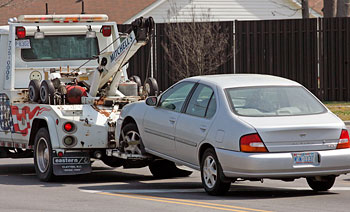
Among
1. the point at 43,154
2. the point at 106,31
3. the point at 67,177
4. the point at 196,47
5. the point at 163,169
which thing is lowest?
the point at 67,177

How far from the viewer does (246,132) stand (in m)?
9.86

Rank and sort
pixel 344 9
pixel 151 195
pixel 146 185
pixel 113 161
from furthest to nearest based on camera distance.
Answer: pixel 344 9, pixel 113 161, pixel 146 185, pixel 151 195

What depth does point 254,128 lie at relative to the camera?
32.4ft

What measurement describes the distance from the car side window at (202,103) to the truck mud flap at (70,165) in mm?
2077

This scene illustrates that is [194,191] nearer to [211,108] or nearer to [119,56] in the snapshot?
[211,108]

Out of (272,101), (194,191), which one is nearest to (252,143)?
(272,101)

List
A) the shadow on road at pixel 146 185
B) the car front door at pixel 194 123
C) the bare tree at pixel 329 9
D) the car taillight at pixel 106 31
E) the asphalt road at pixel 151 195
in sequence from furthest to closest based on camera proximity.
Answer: the bare tree at pixel 329 9
the car taillight at pixel 106 31
the shadow on road at pixel 146 185
the car front door at pixel 194 123
the asphalt road at pixel 151 195

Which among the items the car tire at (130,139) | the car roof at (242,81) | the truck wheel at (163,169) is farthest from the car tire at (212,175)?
the truck wheel at (163,169)

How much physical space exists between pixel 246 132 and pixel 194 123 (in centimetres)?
105

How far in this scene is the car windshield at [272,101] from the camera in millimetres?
10430

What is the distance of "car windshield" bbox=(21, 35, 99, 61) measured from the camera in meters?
14.5

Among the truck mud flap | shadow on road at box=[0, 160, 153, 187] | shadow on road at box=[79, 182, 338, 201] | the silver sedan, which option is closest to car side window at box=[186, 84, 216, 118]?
the silver sedan

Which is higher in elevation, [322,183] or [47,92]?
[47,92]

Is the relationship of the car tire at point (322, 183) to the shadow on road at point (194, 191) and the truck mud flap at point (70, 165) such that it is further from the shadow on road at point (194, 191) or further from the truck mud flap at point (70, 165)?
the truck mud flap at point (70, 165)
